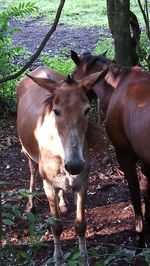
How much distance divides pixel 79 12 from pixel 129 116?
14.3 m

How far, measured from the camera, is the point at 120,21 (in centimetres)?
647

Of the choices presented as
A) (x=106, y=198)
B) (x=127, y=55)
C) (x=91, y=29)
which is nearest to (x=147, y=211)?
(x=106, y=198)

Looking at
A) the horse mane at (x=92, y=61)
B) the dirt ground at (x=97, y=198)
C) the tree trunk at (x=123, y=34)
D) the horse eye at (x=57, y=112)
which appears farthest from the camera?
the tree trunk at (x=123, y=34)

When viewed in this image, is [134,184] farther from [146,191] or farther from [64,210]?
[64,210]

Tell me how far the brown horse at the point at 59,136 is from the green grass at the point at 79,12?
11.7 metres

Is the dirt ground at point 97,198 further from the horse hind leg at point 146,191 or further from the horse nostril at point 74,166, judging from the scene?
the horse nostril at point 74,166

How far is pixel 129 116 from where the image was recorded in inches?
165

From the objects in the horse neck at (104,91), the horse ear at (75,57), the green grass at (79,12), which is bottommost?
the horse neck at (104,91)

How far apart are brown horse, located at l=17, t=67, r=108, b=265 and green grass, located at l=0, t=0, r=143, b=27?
11.7 meters

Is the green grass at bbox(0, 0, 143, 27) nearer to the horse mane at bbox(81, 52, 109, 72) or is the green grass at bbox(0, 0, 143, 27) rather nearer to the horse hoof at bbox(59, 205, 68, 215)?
the horse mane at bbox(81, 52, 109, 72)

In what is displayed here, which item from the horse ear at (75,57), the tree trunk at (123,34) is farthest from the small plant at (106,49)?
the horse ear at (75,57)

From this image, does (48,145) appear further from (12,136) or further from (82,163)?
(12,136)

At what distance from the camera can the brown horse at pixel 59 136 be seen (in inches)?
138

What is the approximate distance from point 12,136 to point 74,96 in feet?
11.8
